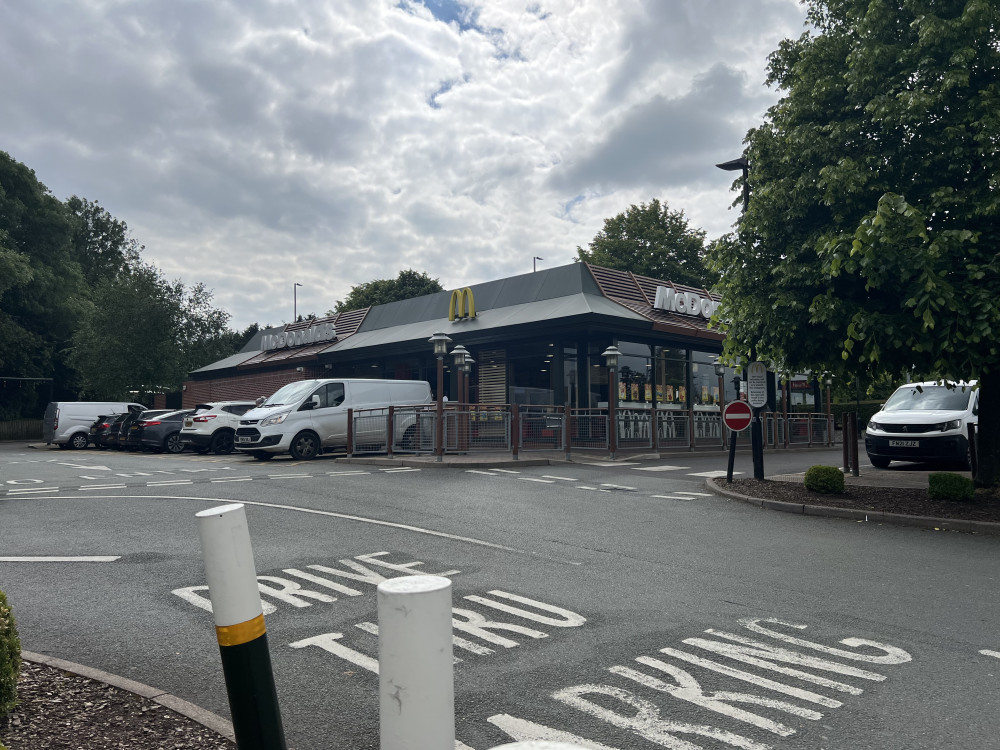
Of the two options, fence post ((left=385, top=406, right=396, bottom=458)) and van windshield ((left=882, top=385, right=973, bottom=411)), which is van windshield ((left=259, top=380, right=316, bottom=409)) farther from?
van windshield ((left=882, top=385, right=973, bottom=411))

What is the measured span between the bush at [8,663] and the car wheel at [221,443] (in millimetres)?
20107

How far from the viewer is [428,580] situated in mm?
2035

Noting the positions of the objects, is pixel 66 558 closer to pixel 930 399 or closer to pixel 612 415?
pixel 612 415

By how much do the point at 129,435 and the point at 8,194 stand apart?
83.7ft

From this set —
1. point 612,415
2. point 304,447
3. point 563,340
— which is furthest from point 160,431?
point 612,415

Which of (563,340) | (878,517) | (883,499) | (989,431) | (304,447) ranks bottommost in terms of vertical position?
(878,517)

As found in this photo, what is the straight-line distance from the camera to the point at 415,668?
6.34 ft

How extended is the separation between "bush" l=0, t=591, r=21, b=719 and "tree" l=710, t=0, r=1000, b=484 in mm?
9019

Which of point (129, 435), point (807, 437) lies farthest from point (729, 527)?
point (129, 435)

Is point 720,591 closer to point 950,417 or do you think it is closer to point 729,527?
point 729,527

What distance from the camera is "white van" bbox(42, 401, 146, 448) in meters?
29.0

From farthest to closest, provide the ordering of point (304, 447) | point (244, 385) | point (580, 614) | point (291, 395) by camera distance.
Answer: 1. point (244, 385)
2. point (291, 395)
3. point (304, 447)
4. point (580, 614)

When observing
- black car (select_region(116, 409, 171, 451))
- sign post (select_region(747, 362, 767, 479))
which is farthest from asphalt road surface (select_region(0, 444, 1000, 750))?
black car (select_region(116, 409, 171, 451))

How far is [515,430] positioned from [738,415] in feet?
19.6
